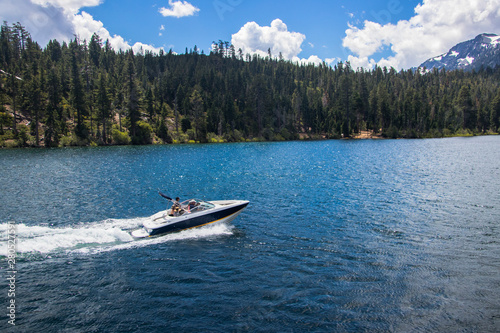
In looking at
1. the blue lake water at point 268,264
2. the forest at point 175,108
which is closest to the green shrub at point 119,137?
the forest at point 175,108

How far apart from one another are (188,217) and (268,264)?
6.72 metres

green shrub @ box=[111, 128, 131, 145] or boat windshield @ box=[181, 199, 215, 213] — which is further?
green shrub @ box=[111, 128, 131, 145]

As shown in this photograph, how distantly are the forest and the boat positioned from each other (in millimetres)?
81872

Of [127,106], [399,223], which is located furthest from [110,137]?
[399,223]

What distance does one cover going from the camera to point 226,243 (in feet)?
55.7

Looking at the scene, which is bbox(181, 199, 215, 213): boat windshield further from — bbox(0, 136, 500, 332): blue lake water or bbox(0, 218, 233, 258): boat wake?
bbox(0, 136, 500, 332): blue lake water

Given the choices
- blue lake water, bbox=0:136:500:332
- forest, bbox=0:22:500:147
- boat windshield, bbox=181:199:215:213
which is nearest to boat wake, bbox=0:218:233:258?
blue lake water, bbox=0:136:500:332

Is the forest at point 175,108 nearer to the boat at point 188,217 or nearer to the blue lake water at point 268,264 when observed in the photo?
the blue lake water at point 268,264

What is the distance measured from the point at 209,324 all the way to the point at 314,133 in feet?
453

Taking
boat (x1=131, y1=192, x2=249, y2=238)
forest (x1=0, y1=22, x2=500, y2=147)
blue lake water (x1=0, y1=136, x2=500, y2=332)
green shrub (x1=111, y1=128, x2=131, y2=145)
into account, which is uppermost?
forest (x1=0, y1=22, x2=500, y2=147)

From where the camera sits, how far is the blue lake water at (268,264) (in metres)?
10.1

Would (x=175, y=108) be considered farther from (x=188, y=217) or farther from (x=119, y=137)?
(x=188, y=217)

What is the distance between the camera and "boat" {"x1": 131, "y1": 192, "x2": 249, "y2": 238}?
712 inches

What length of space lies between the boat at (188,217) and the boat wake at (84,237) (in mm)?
379
